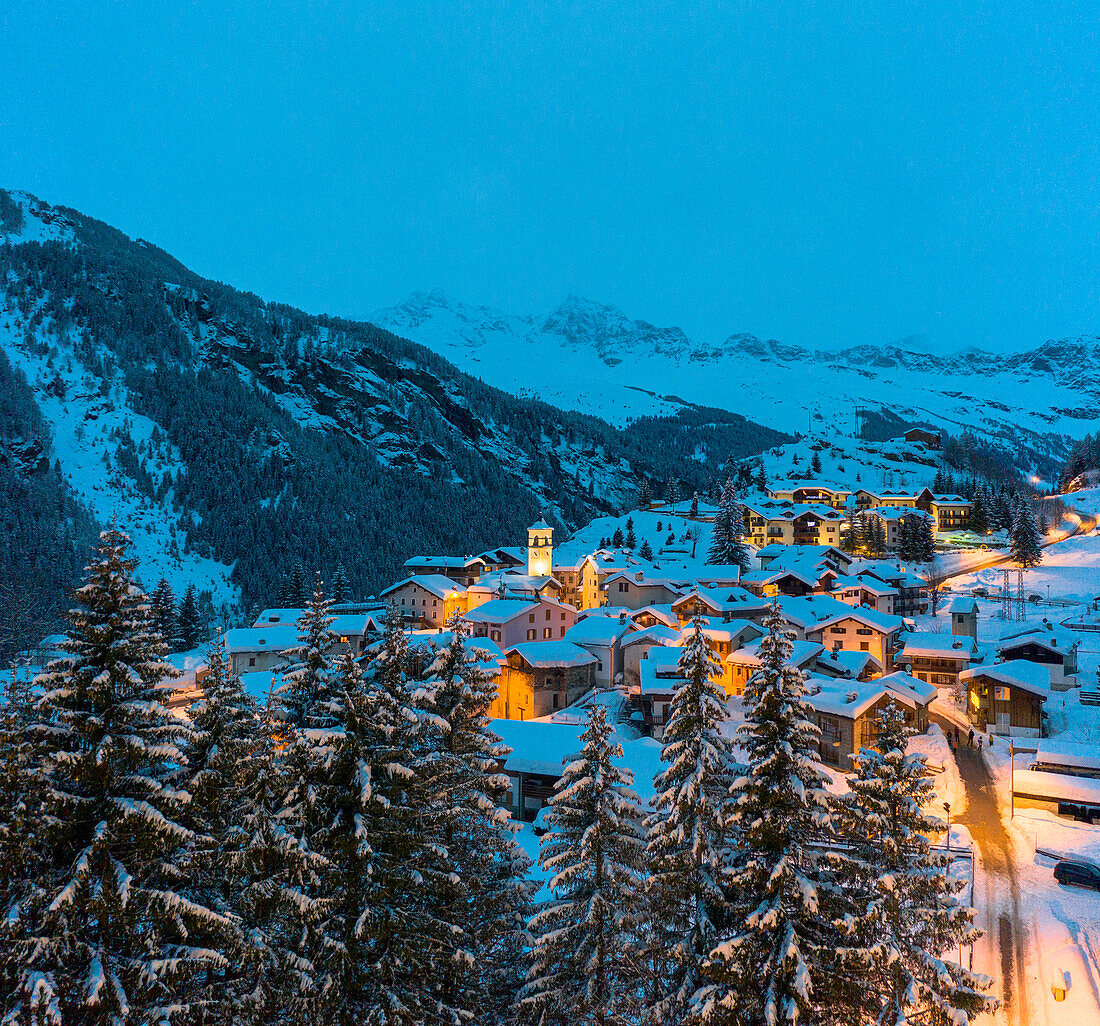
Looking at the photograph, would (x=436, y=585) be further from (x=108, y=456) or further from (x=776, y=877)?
(x=108, y=456)

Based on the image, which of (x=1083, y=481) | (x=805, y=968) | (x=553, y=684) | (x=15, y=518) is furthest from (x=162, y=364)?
(x=1083, y=481)

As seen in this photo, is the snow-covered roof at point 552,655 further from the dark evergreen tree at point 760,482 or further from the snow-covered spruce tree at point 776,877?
the dark evergreen tree at point 760,482

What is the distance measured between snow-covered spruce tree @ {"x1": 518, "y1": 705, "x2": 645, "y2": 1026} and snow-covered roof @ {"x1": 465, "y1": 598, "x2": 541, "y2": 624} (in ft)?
129

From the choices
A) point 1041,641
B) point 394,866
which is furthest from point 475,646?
point 1041,641

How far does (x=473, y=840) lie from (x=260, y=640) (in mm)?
46012

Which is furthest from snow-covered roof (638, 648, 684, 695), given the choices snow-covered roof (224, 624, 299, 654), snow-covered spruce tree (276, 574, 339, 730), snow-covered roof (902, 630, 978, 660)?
snow-covered roof (224, 624, 299, 654)

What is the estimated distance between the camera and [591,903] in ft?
45.6

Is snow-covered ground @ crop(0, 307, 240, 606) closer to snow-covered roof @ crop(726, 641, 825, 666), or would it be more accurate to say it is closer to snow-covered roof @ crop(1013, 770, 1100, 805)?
snow-covered roof @ crop(726, 641, 825, 666)

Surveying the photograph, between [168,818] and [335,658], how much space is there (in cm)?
543

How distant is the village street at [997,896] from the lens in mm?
18719

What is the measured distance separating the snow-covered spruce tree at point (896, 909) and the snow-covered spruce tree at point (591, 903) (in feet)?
14.5

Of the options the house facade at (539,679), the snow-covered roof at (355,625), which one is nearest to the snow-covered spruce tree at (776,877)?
the house facade at (539,679)

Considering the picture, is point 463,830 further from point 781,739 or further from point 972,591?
point 972,591

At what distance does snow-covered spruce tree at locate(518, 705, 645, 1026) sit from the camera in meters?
13.8
